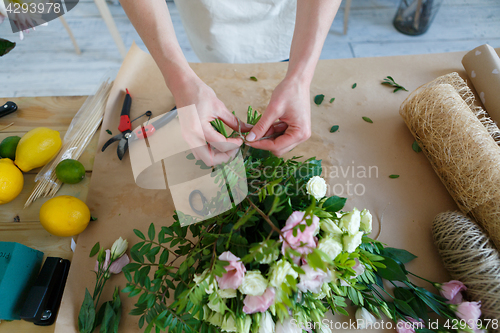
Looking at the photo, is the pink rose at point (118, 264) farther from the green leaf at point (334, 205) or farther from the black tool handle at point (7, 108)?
the black tool handle at point (7, 108)

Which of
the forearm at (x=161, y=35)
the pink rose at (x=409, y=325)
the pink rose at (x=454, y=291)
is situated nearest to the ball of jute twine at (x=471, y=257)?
the pink rose at (x=454, y=291)

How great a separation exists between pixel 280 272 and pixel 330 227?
0.10m

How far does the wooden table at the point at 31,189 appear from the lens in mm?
647

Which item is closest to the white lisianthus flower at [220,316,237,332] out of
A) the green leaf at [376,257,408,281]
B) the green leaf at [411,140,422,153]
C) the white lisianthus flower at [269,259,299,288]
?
the white lisianthus flower at [269,259,299,288]

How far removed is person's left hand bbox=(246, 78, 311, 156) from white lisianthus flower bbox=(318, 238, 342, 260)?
0.27 m

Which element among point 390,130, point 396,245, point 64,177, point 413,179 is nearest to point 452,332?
point 396,245

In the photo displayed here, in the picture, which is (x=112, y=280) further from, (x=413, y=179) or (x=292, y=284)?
(x=413, y=179)

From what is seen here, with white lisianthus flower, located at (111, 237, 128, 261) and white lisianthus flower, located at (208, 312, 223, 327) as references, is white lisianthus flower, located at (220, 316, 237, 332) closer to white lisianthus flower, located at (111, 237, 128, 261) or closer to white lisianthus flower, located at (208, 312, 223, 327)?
white lisianthus flower, located at (208, 312, 223, 327)

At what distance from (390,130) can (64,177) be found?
2.82 ft

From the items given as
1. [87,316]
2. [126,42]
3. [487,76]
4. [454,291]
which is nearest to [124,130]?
[87,316]

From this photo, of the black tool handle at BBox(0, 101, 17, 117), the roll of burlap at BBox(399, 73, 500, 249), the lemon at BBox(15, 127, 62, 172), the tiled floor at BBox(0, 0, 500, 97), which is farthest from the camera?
the tiled floor at BBox(0, 0, 500, 97)

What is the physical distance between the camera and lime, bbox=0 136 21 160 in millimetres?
703

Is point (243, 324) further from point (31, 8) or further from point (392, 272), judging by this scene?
point (31, 8)

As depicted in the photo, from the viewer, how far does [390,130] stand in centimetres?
78
